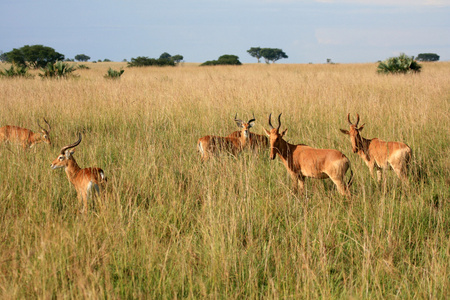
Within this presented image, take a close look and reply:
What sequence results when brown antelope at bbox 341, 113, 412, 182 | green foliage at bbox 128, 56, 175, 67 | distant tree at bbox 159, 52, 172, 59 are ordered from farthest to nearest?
1. distant tree at bbox 159, 52, 172, 59
2. green foliage at bbox 128, 56, 175, 67
3. brown antelope at bbox 341, 113, 412, 182

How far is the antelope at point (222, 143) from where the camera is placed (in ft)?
19.1

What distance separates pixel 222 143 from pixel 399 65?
1504cm

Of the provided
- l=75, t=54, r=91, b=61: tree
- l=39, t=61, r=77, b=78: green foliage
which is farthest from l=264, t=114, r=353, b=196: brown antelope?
l=75, t=54, r=91, b=61: tree

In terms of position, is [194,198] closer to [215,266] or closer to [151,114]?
[215,266]

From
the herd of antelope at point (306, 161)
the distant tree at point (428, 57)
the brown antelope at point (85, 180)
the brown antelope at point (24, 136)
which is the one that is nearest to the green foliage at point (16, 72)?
the brown antelope at point (24, 136)

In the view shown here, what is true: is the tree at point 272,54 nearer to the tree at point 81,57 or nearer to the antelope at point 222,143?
the tree at point 81,57

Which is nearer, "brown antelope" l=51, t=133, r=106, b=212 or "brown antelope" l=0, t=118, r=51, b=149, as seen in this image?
"brown antelope" l=51, t=133, r=106, b=212

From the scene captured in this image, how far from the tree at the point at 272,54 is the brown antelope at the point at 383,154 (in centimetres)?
6897

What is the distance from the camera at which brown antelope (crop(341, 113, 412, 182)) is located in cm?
476

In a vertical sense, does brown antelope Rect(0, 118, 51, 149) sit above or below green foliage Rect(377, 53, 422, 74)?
below

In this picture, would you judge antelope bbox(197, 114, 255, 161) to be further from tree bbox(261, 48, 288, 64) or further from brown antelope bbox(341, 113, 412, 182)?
tree bbox(261, 48, 288, 64)

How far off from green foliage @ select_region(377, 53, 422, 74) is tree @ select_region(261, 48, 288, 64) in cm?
5459

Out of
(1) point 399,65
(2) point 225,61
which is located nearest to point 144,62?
(2) point 225,61

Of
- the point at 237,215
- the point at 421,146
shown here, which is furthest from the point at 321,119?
the point at 237,215
